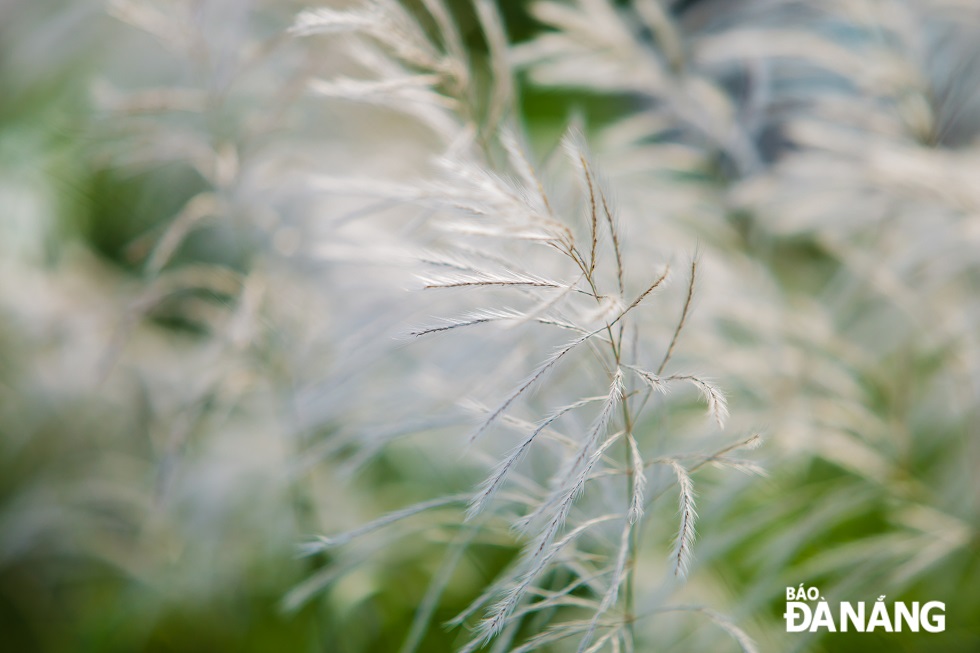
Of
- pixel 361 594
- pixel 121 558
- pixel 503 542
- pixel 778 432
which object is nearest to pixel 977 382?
pixel 778 432

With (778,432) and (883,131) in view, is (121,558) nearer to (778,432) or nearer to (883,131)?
(778,432)

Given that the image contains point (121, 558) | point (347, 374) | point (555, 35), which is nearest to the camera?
point (347, 374)

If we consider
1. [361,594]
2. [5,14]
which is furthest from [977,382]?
[5,14]

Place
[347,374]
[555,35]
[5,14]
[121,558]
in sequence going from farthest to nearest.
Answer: [5,14]
[121,558]
[555,35]
[347,374]

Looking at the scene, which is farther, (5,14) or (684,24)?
(5,14)

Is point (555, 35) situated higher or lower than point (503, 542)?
higher

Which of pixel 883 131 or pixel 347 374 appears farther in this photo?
pixel 883 131

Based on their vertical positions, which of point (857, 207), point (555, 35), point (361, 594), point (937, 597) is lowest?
point (937, 597)

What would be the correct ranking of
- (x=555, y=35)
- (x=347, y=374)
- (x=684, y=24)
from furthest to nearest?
1. (x=684, y=24)
2. (x=555, y=35)
3. (x=347, y=374)

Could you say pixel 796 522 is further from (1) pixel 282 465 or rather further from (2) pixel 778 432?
(1) pixel 282 465
